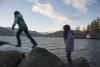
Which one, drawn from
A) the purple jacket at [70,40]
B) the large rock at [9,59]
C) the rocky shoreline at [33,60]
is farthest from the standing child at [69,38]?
the large rock at [9,59]

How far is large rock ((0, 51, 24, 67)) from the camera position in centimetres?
728

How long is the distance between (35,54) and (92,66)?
30.0 feet

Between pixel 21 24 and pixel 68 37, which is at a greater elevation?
pixel 21 24

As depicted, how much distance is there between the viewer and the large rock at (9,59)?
7.28 metres

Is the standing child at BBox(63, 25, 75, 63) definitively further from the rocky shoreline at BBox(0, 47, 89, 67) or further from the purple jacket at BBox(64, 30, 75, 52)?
the rocky shoreline at BBox(0, 47, 89, 67)

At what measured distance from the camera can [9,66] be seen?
294 inches

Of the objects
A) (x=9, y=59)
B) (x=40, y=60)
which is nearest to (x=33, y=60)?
(x=40, y=60)

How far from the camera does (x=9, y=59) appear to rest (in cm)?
757

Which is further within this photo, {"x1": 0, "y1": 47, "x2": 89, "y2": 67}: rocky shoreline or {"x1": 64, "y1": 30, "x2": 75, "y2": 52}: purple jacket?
{"x1": 64, "y1": 30, "x2": 75, "y2": 52}: purple jacket

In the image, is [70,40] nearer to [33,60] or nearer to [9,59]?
[33,60]

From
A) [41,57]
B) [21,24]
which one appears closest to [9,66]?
[41,57]

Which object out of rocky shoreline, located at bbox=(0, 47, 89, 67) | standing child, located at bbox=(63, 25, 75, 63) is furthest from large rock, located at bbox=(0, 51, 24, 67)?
standing child, located at bbox=(63, 25, 75, 63)

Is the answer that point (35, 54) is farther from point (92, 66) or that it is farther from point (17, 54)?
point (92, 66)

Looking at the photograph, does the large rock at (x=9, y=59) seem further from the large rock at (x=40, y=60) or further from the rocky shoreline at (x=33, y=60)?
the large rock at (x=40, y=60)
